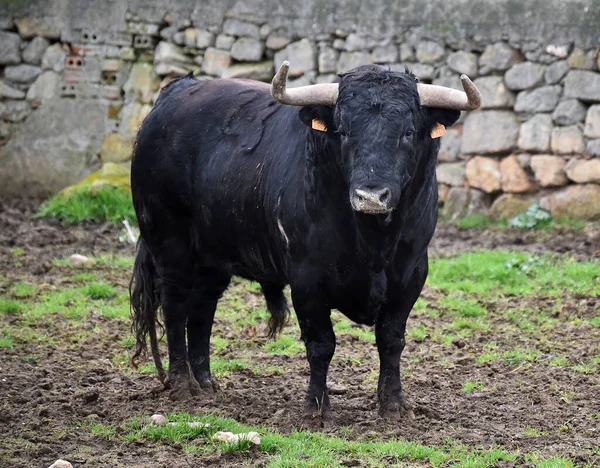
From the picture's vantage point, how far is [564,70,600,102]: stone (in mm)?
11172

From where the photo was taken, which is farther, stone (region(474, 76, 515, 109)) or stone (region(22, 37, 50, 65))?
stone (region(22, 37, 50, 65))

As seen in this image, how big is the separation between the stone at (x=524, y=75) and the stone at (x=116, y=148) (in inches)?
193

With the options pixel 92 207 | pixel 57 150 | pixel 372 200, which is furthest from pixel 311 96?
pixel 57 150

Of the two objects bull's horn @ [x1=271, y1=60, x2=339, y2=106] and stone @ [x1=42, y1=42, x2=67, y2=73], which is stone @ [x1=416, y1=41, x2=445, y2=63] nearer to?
stone @ [x1=42, y1=42, x2=67, y2=73]

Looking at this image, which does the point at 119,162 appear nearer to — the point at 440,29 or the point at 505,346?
the point at 440,29

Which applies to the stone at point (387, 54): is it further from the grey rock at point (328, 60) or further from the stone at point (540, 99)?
the stone at point (540, 99)

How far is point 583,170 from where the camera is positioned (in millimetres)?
11188

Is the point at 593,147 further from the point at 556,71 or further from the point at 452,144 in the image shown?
the point at 452,144

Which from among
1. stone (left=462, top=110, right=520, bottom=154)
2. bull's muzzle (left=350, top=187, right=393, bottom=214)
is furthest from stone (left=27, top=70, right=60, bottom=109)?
bull's muzzle (left=350, top=187, right=393, bottom=214)

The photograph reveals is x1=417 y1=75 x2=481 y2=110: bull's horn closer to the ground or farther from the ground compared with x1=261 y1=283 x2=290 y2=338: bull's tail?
farther from the ground

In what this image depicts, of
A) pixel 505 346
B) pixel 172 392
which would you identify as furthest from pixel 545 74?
pixel 172 392

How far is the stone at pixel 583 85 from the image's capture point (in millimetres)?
11172

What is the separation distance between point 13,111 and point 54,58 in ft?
2.93

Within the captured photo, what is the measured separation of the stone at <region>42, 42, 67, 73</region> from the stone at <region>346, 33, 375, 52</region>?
385 cm
